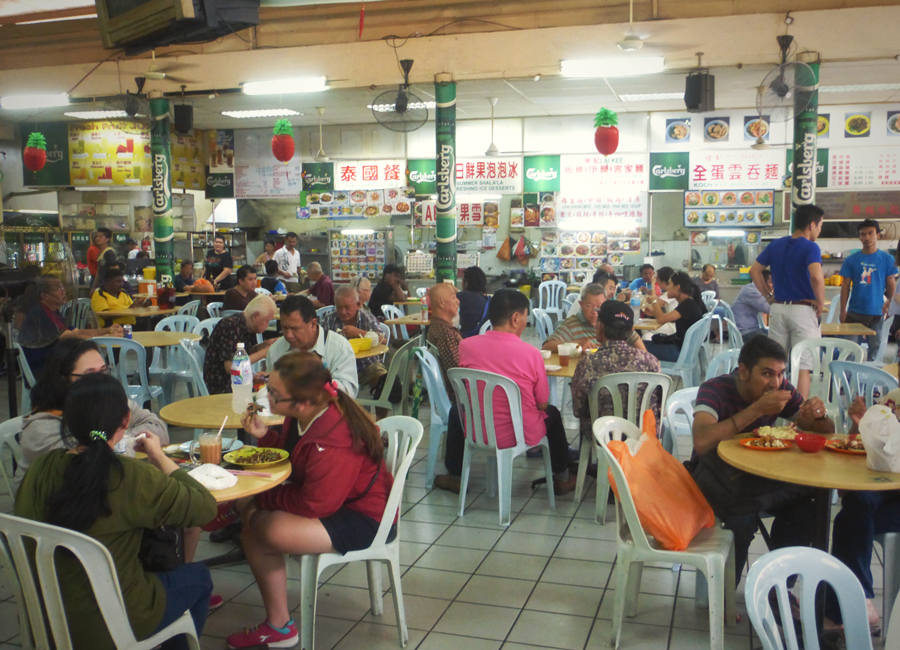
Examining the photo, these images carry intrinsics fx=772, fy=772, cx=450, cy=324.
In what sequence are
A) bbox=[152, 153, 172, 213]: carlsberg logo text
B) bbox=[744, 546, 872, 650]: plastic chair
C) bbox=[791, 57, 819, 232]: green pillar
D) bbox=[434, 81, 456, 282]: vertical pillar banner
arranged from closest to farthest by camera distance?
bbox=[744, 546, 872, 650]: plastic chair → bbox=[791, 57, 819, 232]: green pillar → bbox=[434, 81, 456, 282]: vertical pillar banner → bbox=[152, 153, 172, 213]: carlsberg logo text

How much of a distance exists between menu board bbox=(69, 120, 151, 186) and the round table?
943 cm

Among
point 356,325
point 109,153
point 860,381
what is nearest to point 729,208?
point 356,325

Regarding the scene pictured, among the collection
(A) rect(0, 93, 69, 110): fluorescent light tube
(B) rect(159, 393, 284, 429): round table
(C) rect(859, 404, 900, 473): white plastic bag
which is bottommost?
(B) rect(159, 393, 284, 429): round table

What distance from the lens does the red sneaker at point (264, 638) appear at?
117 inches

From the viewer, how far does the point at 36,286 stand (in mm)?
4562

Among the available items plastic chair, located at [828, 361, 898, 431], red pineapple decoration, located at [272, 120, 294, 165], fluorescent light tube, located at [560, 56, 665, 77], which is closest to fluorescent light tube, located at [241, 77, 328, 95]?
red pineapple decoration, located at [272, 120, 294, 165]

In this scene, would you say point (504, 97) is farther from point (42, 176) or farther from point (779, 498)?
point (779, 498)

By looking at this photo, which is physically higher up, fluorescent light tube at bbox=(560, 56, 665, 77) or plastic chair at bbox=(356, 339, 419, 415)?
fluorescent light tube at bbox=(560, 56, 665, 77)

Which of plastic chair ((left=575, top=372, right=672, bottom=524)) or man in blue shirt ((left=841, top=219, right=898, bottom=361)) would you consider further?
man in blue shirt ((left=841, top=219, right=898, bottom=361))

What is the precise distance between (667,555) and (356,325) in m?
3.65

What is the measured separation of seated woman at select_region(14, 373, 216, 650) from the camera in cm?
221

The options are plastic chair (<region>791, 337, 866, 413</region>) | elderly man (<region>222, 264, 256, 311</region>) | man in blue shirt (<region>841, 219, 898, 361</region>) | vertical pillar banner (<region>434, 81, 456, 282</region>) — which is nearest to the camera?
plastic chair (<region>791, 337, 866, 413</region>)

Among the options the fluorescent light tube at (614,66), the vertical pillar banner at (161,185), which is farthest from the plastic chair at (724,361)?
the vertical pillar banner at (161,185)

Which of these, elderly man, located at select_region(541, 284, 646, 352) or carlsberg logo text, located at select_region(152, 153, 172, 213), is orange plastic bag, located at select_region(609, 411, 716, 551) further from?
carlsberg logo text, located at select_region(152, 153, 172, 213)
